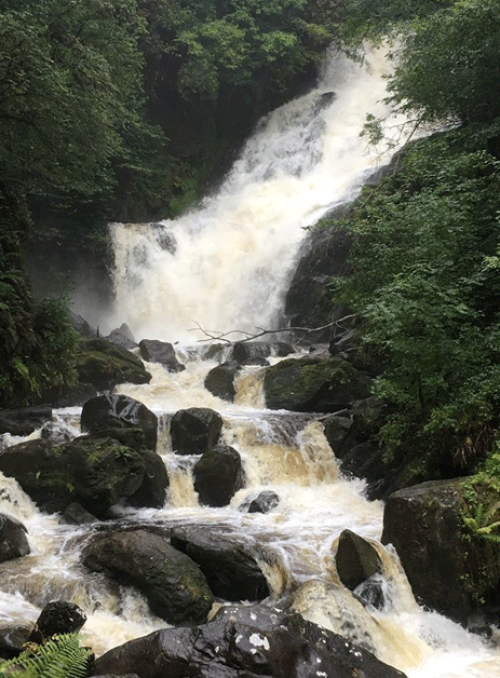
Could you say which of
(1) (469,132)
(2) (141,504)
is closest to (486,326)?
(1) (469,132)

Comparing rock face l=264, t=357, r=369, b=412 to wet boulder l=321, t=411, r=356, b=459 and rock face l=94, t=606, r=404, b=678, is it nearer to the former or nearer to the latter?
wet boulder l=321, t=411, r=356, b=459

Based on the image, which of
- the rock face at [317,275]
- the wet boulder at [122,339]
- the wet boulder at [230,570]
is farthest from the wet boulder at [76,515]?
the rock face at [317,275]

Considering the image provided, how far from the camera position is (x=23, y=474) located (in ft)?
29.5

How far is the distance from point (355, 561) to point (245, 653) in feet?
8.51

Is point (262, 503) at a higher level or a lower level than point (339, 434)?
lower

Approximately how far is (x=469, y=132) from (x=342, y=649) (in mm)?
10606

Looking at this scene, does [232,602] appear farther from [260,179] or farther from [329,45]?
[329,45]

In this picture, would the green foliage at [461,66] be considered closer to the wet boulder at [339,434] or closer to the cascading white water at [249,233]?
the cascading white water at [249,233]

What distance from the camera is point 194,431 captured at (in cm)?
1092

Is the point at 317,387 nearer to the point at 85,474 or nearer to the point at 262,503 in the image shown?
the point at 262,503

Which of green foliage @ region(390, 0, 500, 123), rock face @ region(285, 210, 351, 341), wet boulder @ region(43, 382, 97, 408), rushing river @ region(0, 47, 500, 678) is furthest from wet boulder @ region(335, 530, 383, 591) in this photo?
rock face @ region(285, 210, 351, 341)

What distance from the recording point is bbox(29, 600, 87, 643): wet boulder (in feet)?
16.6

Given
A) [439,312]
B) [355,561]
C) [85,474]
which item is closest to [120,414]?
[85,474]

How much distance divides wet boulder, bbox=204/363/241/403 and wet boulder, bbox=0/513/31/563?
6.92m
